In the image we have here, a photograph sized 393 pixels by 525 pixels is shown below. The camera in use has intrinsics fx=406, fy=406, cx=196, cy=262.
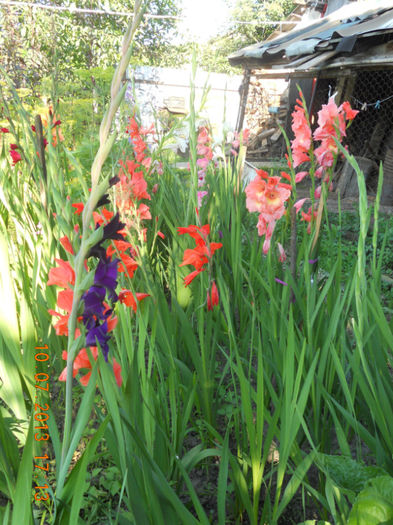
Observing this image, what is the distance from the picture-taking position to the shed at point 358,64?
18.0 ft

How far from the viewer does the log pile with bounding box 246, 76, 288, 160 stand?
12.3 meters

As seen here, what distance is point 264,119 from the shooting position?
1359 cm

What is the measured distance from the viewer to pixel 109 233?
51 cm

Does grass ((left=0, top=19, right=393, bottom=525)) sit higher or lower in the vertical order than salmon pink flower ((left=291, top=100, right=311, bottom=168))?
lower

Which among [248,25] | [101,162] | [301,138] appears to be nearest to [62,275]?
[101,162]

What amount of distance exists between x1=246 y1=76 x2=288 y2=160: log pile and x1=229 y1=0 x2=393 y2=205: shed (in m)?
3.10

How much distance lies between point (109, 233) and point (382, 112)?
7.92 m

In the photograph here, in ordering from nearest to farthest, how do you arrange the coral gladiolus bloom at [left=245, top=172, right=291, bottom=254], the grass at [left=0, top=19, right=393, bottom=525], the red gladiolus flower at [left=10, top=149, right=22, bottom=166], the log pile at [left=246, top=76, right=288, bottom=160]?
the grass at [left=0, top=19, right=393, bottom=525] → the coral gladiolus bloom at [left=245, top=172, right=291, bottom=254] → the red gladiolus flower at [left=10, top=149, right=22, bottom=166] → the log pile at [left=246, top=76, right=288, bottom=160]

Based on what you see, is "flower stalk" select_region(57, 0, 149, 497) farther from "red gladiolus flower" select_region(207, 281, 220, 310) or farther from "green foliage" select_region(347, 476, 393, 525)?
"red gladiolus flower" select_region(207, 281, 220, 310)

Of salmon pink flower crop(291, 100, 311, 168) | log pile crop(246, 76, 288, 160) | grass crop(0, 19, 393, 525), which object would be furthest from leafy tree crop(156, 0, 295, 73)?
grass crop(0, 19, 393, 525)

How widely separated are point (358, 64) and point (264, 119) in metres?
7.87

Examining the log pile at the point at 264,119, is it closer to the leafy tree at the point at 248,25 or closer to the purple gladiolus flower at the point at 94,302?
the leafy tree at the point at 248,25

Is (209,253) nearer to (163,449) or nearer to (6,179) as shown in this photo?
(163,449)

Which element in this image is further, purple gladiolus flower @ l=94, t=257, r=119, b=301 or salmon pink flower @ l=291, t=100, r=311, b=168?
salmon pink flower @ l=291, t=100, r=311, b=168
